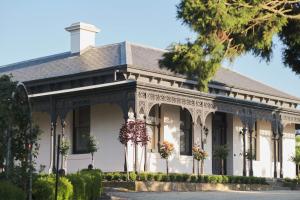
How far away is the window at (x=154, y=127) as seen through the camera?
30.6m

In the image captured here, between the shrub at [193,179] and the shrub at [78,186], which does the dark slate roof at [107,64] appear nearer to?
the shrub at [193,179]

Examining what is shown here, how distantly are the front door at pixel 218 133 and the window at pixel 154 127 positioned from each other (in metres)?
4.30

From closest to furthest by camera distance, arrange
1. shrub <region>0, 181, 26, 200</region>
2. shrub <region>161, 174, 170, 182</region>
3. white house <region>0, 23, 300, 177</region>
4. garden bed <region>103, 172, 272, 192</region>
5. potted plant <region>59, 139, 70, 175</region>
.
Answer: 1. shrub <region>0, 181, 26, 200</region>
2. garden bed <region>103, 172, 272, 192</region>
3. shrub <region>161, 174, 170, 182</region>
4. potted plant <region>59, 139, 70, 175</region>
5. white house <region>0, 23, 300, 177</region>

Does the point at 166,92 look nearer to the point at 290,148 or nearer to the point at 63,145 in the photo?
the point at 63,145

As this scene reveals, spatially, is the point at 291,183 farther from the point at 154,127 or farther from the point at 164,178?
the point at 164,178

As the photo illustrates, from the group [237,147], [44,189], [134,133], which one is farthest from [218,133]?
[44,189]

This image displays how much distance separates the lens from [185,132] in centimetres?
3256

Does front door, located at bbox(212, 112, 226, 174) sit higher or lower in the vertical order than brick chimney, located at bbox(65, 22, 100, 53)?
lower

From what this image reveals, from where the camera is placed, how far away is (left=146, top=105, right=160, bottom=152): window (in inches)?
1203

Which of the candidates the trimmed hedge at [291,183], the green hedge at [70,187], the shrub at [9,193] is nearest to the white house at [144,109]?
→ the trimmed hedge at [291,183]

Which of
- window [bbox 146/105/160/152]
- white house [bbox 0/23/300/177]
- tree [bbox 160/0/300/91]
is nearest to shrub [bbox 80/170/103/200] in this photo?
tree [bbox 160/0/300/91]

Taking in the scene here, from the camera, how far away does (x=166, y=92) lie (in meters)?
28.7

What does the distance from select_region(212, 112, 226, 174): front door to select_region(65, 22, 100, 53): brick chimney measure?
750 cm

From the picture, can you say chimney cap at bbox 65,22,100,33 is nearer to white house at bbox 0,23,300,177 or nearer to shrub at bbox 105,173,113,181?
white house at bbox 0,23,300,177
